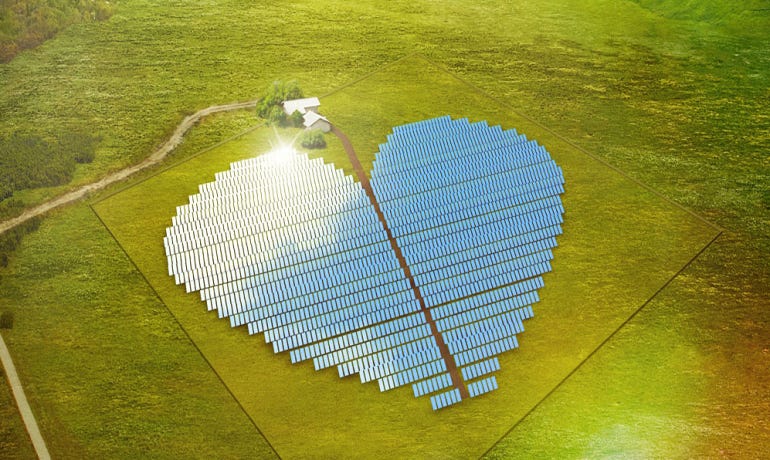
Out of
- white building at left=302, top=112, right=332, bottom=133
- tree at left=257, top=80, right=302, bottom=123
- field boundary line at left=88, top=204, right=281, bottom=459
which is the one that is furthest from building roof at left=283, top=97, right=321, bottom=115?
field boundary line at left=88, top=204, right=281, bottom=459

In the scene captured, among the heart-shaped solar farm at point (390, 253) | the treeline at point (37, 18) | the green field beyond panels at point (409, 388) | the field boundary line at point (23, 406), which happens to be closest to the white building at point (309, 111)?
the green field beyond panels at point (409, 388)

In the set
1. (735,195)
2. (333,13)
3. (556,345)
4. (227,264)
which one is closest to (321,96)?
(333,13)

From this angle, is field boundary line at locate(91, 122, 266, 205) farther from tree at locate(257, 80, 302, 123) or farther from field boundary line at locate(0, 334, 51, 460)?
field boundary line at locate(0, 334, 51, 460)

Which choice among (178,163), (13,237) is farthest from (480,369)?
(13,237)

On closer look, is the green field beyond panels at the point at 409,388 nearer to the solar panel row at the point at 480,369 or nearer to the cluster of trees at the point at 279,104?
the solar panel row at the point at 480,369

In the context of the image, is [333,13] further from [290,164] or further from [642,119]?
[642,119]

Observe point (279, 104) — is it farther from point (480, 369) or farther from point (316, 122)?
point (480, 369)
